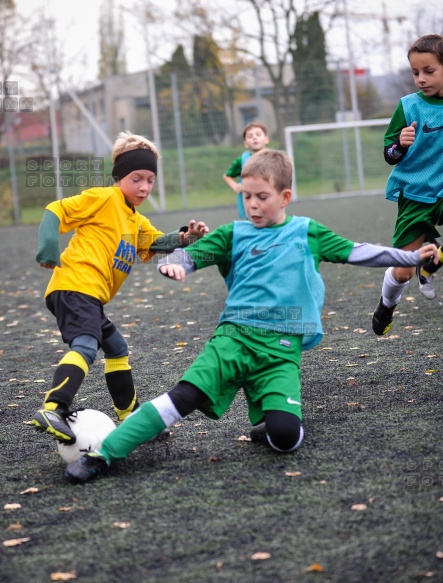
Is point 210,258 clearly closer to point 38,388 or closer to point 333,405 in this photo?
point 333,405

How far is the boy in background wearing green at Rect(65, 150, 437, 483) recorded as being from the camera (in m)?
3.61

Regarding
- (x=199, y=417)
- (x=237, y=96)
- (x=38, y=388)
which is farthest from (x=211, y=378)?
(x=237, y=96)

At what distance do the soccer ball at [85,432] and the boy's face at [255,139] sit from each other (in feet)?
21.4

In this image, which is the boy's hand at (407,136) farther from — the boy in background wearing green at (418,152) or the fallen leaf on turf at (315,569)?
the fallen leaf on turf at (315,569)

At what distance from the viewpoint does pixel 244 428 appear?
4.16 meters

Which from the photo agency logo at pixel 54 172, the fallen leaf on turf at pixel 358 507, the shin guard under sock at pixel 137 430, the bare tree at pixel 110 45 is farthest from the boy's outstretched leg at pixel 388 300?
the bare tree at pixel 110 45

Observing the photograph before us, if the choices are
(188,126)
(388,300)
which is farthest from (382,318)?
(188,126)

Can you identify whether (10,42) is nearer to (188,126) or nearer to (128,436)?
(188,126)

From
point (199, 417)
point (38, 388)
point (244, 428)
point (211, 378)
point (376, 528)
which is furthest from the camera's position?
point (38, 388)

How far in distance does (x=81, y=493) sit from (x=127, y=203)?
1541 millimetres

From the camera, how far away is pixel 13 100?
24219mm

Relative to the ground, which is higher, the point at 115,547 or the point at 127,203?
the point at 127,203

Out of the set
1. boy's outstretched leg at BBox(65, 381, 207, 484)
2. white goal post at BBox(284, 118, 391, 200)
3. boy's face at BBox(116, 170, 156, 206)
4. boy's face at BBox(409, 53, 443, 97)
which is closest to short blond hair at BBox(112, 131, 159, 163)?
boy's face at BBox(116, 170, 156, 206)

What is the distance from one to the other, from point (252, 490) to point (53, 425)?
874 mm
